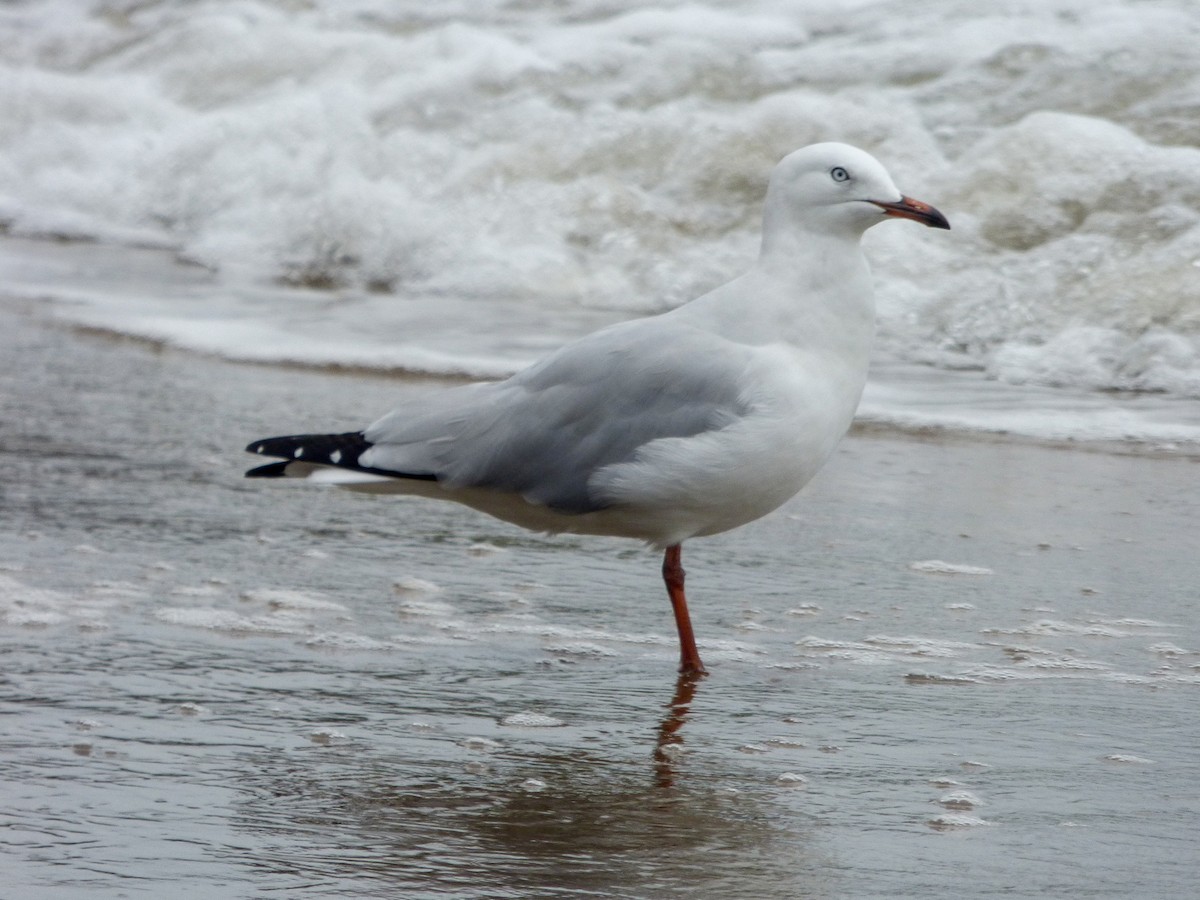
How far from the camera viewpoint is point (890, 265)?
7.13 m

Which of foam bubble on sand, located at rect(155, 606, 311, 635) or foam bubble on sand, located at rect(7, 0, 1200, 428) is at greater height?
foam bubble on sand, located at rect(7, 0, 1200, 428)

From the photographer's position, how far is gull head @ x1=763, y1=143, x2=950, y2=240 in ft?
11.2

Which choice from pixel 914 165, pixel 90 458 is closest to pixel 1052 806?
pixel 90 458

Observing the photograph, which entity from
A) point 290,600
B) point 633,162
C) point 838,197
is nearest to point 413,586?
point 290,600

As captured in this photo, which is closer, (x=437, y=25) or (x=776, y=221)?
(x=776, y=221)

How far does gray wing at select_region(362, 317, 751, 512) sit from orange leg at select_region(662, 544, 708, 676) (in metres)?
0.19

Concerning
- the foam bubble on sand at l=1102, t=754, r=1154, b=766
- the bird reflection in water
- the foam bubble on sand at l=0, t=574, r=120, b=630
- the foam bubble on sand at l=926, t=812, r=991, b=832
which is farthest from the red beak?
the foam bubble on sand at l=0, t=574, r=120, b=630

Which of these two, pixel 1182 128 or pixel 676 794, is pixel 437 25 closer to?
pixel 1182 128

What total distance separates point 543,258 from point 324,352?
1.70 metres

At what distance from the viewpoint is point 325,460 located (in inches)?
132

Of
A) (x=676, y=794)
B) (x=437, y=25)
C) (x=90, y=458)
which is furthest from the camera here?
(x=437, y=25)

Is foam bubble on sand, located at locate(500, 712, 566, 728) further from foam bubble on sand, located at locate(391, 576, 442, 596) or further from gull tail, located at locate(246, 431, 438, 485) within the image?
foam bubble on sand, located at locate(391, 576, 442, 596)

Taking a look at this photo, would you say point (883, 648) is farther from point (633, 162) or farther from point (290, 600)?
point (633, 162)

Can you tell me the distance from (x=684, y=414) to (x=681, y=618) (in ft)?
1.19
